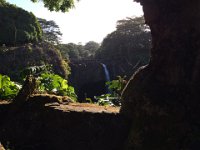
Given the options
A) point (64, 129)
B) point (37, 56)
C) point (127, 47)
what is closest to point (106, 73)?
point (127, 47)

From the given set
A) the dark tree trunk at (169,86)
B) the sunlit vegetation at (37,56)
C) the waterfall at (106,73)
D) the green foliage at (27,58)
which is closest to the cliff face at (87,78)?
the waterfall at (106,73)

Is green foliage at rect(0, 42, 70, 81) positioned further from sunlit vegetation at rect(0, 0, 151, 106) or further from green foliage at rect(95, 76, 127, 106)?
green foliage at rect(95, 76, 127, 106)

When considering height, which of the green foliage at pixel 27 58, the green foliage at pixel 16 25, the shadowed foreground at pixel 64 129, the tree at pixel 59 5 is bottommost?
the shadowed foreground at pixel 64 129

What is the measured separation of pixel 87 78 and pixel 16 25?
10286 mm

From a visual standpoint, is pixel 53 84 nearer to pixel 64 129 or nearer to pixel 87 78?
pixel 64 129

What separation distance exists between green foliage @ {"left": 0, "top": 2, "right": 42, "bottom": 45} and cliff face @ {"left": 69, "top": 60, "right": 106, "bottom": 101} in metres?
6.89

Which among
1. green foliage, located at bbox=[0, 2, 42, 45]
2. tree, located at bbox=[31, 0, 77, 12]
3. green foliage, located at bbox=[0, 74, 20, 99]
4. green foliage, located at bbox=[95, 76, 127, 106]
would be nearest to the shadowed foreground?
green foliage, located at bbox=[0, 74, 20, 99]

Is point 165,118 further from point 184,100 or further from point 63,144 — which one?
point 63,144

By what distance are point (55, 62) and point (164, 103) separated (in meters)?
19.0

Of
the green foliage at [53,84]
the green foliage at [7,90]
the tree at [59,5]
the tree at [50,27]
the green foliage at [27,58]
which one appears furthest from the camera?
the tree at [50,27]

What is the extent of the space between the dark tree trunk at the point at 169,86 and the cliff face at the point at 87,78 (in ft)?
86.2

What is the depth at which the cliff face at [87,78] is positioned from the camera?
1359 inches

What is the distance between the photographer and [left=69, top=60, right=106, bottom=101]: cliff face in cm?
3453

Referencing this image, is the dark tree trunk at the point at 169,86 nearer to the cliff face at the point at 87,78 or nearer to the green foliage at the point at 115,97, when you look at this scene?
the green foliage at the point at 115,97
